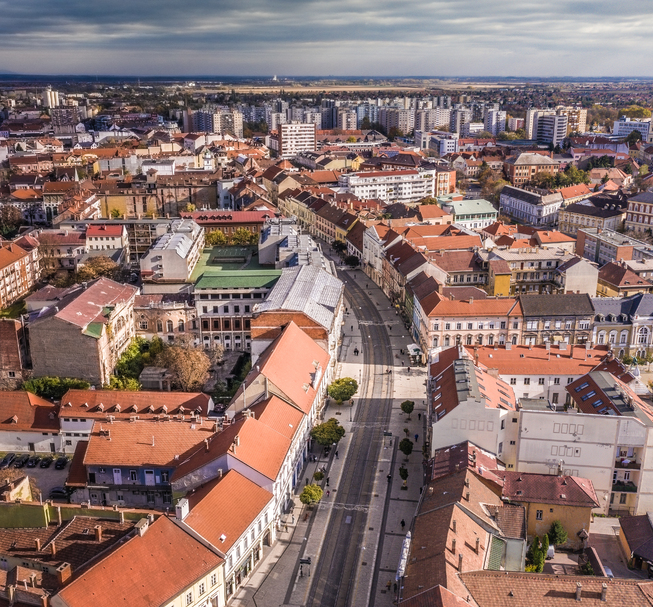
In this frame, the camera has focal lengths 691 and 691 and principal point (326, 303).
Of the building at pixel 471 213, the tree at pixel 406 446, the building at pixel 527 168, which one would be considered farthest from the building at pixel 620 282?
the building at pixel 527 168

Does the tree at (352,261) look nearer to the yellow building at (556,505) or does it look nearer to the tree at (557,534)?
the yellow building at (556,505)

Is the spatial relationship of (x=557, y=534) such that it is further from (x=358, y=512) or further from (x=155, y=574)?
(x=155, y=574)

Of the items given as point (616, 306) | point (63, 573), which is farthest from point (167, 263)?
point (63, 573)

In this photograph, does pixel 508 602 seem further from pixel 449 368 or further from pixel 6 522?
pixel 6 522

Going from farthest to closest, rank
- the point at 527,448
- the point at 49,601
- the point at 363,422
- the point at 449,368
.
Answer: the point at 363,422, the point at 449,368, the point at 527,448, the point at 49,601

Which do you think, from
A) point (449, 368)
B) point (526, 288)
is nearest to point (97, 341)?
point (449, 368)

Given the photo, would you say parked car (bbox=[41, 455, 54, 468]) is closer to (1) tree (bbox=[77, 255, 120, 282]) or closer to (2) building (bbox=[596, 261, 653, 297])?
(1) tree (bbox=[77, 255, 120, 282])
